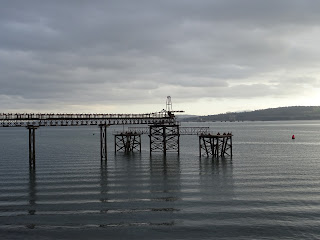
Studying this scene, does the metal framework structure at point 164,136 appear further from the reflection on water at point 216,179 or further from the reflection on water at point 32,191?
the reflection on water at point 32,191

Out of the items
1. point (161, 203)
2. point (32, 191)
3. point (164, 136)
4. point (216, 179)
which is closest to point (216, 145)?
point (164, 136)

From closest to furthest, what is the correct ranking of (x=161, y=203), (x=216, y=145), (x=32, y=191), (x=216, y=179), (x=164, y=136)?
1. (x=161, y=203)
2. (x=32, y=191)
3. (x=216, y=179)
4. (x=216, y=145)
5. (x=164, y=136)

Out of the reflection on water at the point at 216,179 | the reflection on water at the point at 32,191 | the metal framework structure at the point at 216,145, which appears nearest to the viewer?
the reflection on water at the point at 32,191

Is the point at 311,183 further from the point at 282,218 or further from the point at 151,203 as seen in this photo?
the point at 151,203

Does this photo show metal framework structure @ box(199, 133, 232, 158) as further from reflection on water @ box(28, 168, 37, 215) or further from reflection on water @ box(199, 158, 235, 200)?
reflection on water @ box(28, 168, 37, 215)

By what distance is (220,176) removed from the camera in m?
40.8

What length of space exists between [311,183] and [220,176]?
34.3ft

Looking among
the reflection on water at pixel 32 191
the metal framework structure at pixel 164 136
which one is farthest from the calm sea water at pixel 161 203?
the metal framework structure at pixel 164 136

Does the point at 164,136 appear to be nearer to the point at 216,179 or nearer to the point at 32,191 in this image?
the point at 216,179

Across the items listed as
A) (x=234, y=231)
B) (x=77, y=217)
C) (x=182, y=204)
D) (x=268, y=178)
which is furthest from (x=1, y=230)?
(x=268, y=178)

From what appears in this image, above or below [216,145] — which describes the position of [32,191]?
below

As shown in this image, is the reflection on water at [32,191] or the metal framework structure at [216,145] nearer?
the reflection on water at [32,191]

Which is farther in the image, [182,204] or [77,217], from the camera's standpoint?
[182,204]

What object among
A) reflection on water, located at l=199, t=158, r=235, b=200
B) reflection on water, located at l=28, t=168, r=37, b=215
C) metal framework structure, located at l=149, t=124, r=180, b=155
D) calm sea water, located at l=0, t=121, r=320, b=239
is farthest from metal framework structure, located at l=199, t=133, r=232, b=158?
reflection on water, located at l=28, t=168, r=37, b=215
